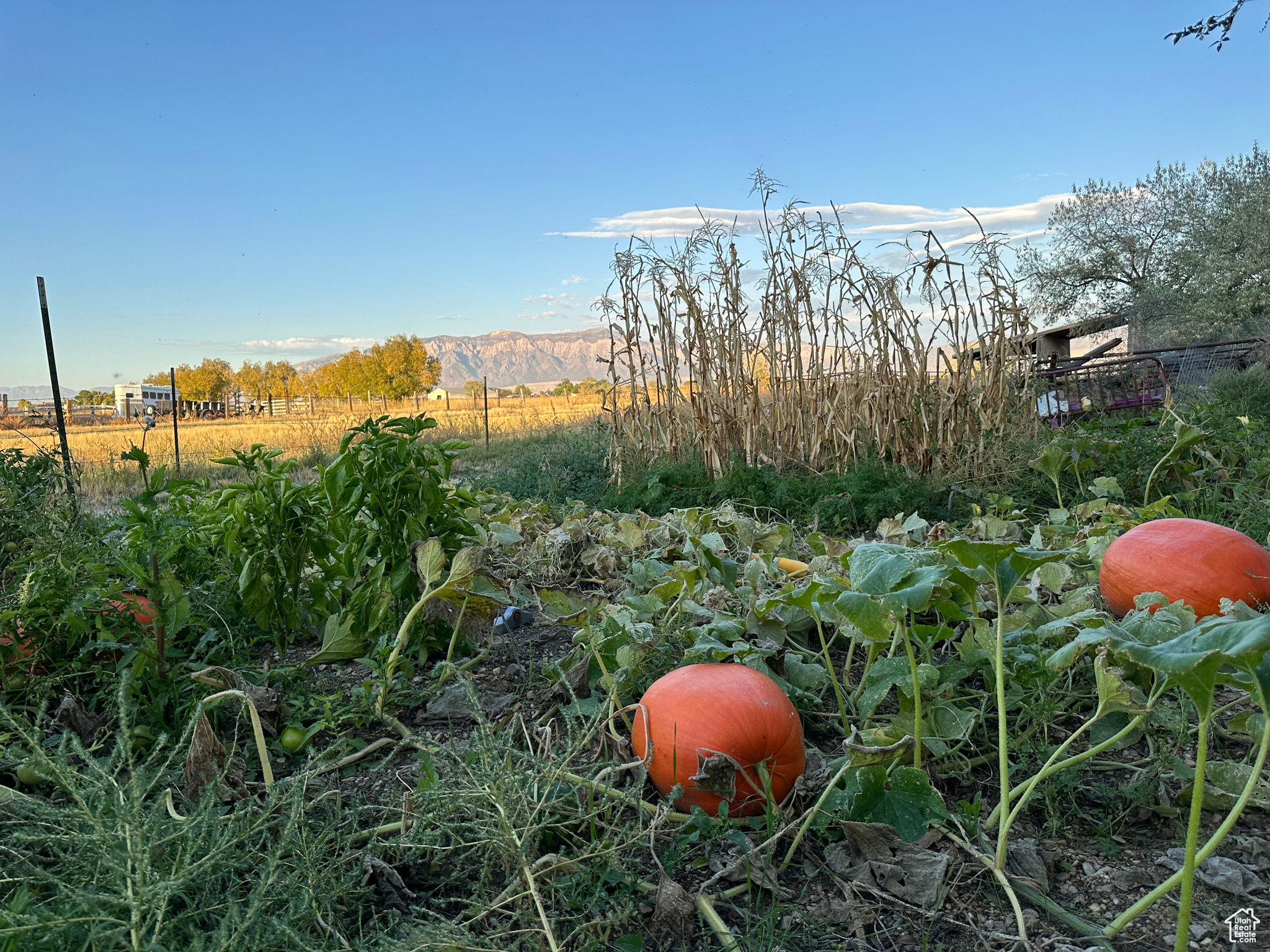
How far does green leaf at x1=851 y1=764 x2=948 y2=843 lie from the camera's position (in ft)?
5.14

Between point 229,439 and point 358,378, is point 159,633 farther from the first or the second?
point 358,378

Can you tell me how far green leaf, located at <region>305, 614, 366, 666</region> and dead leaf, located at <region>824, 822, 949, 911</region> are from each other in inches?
60.6

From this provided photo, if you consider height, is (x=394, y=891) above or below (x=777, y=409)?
below

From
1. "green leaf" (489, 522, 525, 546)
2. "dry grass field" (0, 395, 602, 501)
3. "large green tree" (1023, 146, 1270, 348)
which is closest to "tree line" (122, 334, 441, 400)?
"dry grass field" (0, 395, 602, 501)

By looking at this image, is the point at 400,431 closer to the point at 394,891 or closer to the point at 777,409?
the point at 394,891

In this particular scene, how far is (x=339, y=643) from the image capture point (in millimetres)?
2445

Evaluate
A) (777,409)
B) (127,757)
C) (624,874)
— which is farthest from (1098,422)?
(127,757)

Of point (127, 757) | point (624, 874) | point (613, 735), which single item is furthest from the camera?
point (613, 735)

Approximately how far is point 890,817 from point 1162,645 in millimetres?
697

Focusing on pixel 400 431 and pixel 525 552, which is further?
pixel 525 552

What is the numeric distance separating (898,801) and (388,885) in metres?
0.98

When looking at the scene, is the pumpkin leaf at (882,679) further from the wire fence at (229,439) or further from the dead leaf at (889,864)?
the wire fence at (229,439)

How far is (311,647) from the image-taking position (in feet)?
9.48
